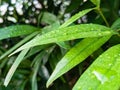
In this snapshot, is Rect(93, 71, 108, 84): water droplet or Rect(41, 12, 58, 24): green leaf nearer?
Rect(93, 71, 108, 84): water droplet

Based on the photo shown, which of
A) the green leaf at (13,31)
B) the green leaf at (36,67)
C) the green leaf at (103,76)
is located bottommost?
the green leaf at (36,67)

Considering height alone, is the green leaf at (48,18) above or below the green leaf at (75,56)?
below

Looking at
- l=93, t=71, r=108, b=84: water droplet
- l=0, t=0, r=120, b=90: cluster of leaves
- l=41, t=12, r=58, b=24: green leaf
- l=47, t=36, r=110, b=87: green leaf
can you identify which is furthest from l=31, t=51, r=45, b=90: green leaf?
l=93, t=71, r=108, b=84: water droplet

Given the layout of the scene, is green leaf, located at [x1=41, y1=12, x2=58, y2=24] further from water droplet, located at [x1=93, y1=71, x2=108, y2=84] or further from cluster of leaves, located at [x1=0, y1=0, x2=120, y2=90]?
water droplet, located at [x1=93, y1=71, x2=108, y2=84]

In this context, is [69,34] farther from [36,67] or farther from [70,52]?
[36,67]

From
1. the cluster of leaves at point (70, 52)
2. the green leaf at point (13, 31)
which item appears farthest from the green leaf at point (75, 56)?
the green leaf at point (13, 31)

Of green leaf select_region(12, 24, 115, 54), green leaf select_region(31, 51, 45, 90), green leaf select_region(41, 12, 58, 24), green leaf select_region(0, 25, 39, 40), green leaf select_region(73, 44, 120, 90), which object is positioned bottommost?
green leaf select_region(31, 51, 45, 90)

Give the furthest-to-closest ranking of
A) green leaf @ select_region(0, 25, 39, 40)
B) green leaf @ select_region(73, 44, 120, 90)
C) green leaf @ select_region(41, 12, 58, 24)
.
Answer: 1. green leaf @ select_region(41, 12, 58, 24)
2. green leaf @ select_region(0, 25, 39, 40)
3. green leaf @ select_region(73, 44, 120, 90)

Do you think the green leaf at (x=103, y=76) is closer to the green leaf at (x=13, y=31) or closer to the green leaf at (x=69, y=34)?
the green leaf at (x=69, y=34)
